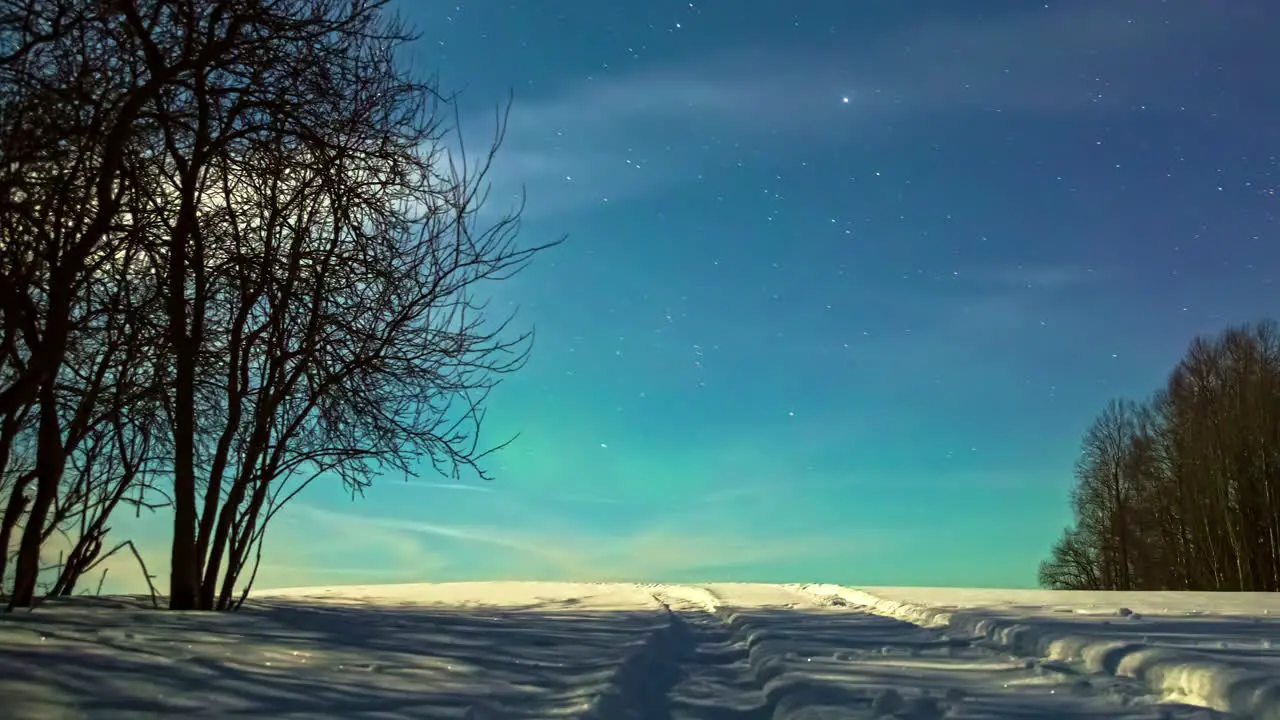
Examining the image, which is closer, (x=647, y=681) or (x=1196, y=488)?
(x=647, y=681)

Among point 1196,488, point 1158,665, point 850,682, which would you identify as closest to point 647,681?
point 850,682

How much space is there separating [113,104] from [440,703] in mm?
3379

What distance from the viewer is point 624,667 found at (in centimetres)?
552

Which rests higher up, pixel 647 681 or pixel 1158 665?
pixel 1158 665

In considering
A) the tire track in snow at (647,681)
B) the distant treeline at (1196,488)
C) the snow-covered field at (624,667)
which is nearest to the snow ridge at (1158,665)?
the snow-covered field at (624,667)

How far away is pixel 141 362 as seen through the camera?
296 inches

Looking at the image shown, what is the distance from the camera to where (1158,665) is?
5.17m

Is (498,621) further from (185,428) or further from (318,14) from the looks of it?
(318,14)

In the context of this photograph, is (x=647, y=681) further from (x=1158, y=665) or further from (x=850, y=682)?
(x=1158, y=665)

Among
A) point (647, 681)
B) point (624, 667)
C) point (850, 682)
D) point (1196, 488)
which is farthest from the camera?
point (1196, 488)

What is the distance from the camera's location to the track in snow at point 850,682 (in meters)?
4.13

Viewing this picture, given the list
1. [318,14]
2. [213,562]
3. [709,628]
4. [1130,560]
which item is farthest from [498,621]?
[1130,560]

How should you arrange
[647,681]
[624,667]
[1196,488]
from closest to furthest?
[647,681] < [624,667] < [1196,488]

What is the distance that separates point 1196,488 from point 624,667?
95.7 feet
